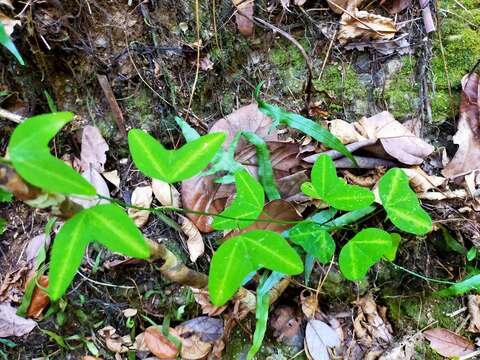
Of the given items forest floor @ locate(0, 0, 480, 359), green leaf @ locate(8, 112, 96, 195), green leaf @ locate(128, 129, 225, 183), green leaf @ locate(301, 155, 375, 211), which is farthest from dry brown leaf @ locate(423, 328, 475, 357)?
green leaf @ locate(8, 112, 96, 195)

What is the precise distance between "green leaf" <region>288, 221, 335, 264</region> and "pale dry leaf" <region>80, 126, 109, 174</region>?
2.84ft

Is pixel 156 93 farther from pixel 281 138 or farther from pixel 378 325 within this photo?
pixel 378 325

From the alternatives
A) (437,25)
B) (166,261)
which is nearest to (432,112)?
(437,25)

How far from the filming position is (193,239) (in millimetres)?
1626

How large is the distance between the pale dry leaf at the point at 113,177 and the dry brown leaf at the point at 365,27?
1.10 m

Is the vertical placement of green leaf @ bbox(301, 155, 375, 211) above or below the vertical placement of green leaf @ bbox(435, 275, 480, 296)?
above

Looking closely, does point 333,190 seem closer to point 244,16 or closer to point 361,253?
point 361,253

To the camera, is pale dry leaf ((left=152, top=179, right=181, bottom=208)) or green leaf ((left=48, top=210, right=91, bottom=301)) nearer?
green leaf ((left=48, top=210, right=91, bottom=301))

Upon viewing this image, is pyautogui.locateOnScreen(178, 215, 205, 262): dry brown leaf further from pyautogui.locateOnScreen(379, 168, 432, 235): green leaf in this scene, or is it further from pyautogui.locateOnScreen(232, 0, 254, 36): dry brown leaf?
pyautogui.locateOnScreen(232, 0, 254, 36): dry brown leaf

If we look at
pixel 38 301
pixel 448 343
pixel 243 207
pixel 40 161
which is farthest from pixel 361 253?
pixel 38 301

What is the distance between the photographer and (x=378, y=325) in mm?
1618

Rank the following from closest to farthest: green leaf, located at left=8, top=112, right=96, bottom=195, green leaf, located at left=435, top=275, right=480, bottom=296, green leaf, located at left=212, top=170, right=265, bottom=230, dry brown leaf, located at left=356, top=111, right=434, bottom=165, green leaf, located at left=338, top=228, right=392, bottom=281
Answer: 1. green leaf, located at left=8, top=112, right=96, bottom=195
2. green leaf, located at left=212, top=170, right=265, bottom=230
3. green leaf, located at left=338, top=228, right=392, bottom=281
4. green leaf, located at left=435, top=275, right=480, bottom=296
5. dry brown leaf, located at left=356, top=111, right=434, bottom=165

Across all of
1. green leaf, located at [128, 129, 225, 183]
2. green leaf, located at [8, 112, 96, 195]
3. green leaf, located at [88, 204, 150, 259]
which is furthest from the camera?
green leaf, located at [128, 129, 225, 183]

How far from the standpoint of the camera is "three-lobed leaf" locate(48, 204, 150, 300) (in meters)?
0.78
